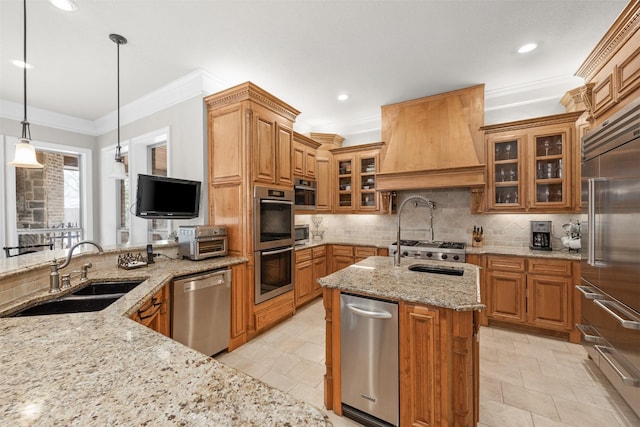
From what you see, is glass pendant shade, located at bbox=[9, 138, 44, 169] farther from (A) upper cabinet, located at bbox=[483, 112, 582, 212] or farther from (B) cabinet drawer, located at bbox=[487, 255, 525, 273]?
(A) upper cabinet, located at bbox=[483, 112, 582, 212]

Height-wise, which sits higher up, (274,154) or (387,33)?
(387,33)

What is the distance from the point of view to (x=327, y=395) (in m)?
1.86

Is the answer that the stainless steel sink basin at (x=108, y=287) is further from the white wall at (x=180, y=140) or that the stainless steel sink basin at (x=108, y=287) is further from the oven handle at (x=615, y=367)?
the oven handle at (x=615, y=367)

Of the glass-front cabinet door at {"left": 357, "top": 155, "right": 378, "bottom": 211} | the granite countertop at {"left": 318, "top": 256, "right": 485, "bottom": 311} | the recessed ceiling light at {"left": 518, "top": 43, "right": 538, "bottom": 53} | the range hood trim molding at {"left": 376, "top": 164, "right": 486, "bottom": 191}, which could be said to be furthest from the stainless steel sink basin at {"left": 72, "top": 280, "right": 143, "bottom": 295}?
the recessed ceiling light at {"left": 518, "top": 43, "right": 538, "bottom": 53}

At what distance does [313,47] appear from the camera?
2693 millimetres

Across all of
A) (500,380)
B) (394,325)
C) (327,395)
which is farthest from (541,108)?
(327,395)

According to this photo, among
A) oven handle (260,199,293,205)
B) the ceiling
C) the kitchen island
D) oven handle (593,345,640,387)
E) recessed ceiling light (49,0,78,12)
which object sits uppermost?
the ceiling

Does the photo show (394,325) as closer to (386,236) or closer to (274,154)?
(274,154)

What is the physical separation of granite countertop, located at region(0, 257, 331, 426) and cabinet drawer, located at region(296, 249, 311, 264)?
2713 millimetres

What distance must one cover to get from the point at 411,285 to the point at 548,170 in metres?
2.89

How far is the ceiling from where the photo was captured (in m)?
2.19

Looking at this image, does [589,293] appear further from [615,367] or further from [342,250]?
[342,250]

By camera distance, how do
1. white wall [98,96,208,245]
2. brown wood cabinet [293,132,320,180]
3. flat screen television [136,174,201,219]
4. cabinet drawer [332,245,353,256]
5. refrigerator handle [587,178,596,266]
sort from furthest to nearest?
cabinet drawer [332,245,353,256] < brown wood cabinet [293,132,320,180] < white wall [98,96,208,245] < flat screen television [136,174,201,219] < refrigerator handle [587,178,596,266]

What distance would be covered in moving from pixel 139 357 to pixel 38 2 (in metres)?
2.92
